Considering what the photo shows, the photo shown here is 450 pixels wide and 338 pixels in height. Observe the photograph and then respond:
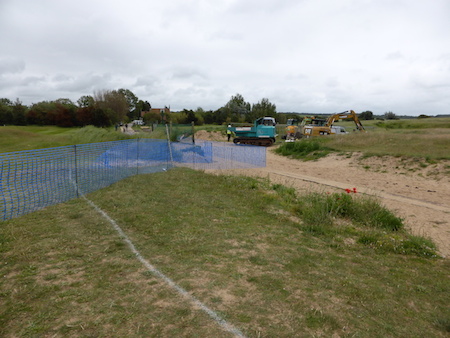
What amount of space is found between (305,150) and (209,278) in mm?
19563

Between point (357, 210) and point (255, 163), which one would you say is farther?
point (255, 163)

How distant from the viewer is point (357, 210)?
24.5ft

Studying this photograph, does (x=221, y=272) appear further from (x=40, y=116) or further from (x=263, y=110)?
(x=263, y=110)

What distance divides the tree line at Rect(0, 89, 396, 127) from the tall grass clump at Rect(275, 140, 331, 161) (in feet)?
33.5

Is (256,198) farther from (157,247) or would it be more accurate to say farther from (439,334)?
(439,334)

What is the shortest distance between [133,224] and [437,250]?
621 centimetres

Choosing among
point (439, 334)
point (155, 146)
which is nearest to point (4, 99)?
point (155, 146)

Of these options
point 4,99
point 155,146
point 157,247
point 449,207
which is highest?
point 4,99

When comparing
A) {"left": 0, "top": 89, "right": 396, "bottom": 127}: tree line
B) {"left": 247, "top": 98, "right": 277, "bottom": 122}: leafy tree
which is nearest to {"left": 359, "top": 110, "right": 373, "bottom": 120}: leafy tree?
{"left": 0, "top": 89, "right": 396, "bottom": 127}: tree line

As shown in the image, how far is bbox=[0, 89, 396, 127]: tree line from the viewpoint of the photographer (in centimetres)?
4294

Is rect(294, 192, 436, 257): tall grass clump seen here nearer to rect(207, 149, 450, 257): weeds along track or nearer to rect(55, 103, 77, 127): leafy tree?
rect(207, 149, 450, 257): weeds along track

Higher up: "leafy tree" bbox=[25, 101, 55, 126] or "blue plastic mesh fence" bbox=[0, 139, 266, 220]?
"leafy tree" bbox=[25, 101, 55, 126]

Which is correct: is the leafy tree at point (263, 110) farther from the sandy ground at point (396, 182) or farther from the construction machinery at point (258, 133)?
the sandy ground at point (396, 182)

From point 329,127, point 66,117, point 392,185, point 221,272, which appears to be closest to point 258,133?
point 329,127
